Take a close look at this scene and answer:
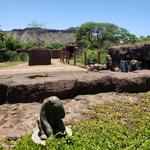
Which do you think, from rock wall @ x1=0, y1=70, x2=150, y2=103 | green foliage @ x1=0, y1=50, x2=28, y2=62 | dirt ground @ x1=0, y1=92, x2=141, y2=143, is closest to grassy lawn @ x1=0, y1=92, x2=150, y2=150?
dirt ground @ x1=0, y1=92, x2=141, y2=143

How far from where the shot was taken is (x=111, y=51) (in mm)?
20344

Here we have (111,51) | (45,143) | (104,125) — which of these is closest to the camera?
(45,143)

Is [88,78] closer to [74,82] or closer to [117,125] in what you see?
[74,82]

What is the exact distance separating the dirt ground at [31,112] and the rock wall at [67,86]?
23cm

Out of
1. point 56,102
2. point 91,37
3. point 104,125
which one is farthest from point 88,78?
point 91,37

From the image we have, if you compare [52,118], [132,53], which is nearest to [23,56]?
[132,53]

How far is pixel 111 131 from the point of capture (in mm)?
8445

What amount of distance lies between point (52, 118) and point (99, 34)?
61944mm

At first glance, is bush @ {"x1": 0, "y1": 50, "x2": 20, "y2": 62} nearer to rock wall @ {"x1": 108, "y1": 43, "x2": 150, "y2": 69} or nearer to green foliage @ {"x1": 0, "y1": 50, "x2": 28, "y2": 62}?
green foliage @ {"x1": 0, "y1": 50, "x2": 28, "y2": 62}

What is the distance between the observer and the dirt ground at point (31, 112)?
9.21 m

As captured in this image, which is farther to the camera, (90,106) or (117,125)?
(90,106)

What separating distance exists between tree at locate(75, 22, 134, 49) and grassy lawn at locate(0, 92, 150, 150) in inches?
2210

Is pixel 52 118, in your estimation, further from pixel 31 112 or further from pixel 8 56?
pixel 8 56

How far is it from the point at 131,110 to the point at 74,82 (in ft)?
6.62
